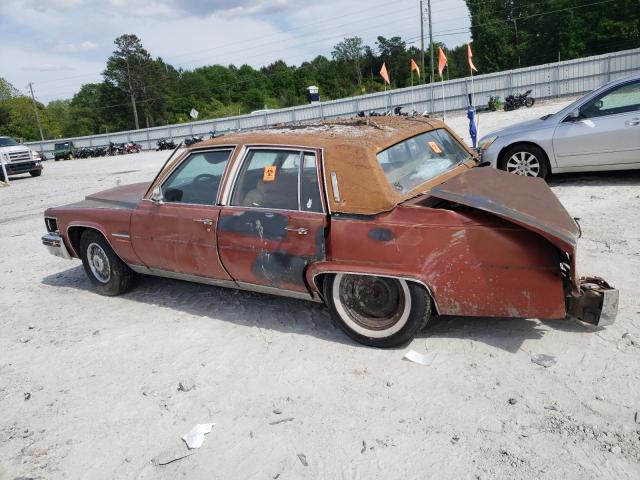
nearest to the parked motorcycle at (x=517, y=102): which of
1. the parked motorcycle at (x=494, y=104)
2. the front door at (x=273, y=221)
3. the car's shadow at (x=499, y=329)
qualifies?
the parked motorcycle at (x=494, y=104)

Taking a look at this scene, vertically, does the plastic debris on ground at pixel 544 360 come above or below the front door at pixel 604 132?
below

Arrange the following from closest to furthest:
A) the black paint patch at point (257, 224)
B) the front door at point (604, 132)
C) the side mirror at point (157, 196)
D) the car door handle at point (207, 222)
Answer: the black paint patch at point (257, 224)
the car door handle at point (207, 222)
the side mirror at point (157, 196)
the front door at point (604, 132)

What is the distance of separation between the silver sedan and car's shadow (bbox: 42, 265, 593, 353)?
3.52 metres

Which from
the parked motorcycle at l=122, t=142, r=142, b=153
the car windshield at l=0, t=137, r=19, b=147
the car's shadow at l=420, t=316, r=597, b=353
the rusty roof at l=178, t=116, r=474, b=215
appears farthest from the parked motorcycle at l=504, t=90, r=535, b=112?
the parked motorcycle at l=122, t=142, r=142, b=153

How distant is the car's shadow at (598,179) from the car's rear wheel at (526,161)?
512mm

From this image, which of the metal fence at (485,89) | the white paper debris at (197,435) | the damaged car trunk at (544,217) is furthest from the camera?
the metal fence at (485,89)

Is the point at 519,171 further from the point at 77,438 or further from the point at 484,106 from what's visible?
the point at 484,106

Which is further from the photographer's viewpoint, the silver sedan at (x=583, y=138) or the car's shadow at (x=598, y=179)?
the car's shadow at (x=598, y=179)

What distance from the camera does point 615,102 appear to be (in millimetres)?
6879

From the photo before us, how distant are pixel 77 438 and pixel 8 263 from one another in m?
5.02

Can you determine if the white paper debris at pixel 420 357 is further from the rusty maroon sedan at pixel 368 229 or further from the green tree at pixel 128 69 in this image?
the green tree at pixel 128 69

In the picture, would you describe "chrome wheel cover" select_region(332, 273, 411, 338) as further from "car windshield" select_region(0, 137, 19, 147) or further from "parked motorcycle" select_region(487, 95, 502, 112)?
"parked motorcycle" select_region(487, 95, 502, 112)

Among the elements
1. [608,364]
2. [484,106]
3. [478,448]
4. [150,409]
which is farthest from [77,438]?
[484,106]

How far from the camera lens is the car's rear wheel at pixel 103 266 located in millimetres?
5027
